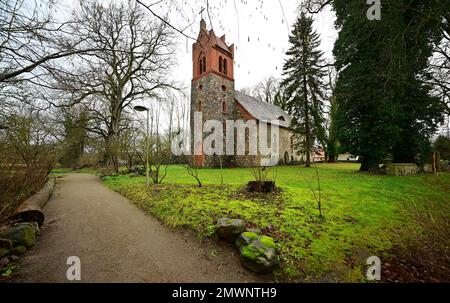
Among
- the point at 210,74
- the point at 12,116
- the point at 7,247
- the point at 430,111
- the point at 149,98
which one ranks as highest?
the point at 210,74

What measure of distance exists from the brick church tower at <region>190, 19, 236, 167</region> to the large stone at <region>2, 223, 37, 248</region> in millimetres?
16500

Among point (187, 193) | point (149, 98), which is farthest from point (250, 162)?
point (187, 193)

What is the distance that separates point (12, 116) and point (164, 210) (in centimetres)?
537

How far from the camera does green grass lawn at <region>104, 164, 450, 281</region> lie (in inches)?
120

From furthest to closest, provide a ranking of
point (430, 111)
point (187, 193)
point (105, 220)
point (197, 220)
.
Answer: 1. point (430, 111)
2. point (187, 193)
3. point (105, 220)
4. point (197, 220)

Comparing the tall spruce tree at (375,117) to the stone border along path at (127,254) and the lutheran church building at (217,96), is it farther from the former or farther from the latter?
the stone border along path at (127,254)

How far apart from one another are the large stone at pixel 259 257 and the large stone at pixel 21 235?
4.16 metres

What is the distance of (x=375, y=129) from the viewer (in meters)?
13.3

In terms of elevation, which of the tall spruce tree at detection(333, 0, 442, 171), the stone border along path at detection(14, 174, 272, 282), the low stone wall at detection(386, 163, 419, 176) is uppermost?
the tall spruce tree at detection(333, 0, 442, 171)
